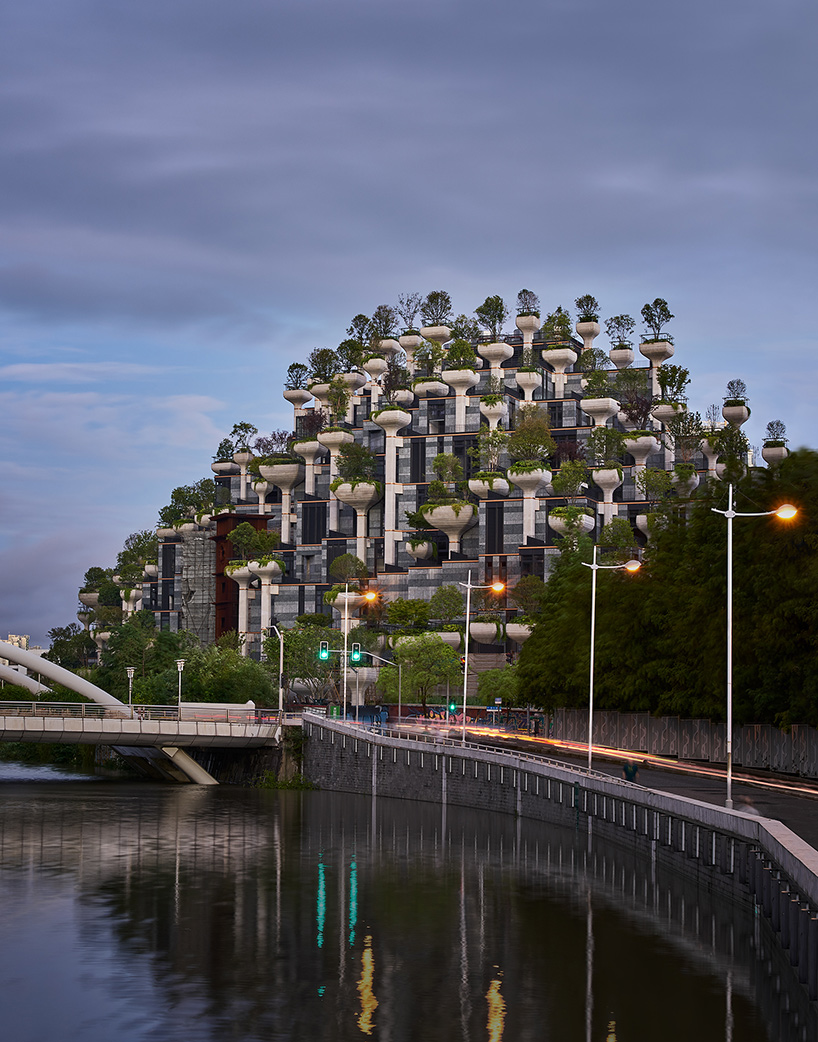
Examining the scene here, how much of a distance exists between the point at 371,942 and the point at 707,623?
34460mm

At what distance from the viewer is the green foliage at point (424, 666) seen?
5172 inches

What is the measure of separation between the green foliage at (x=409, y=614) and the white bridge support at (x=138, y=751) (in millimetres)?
39305

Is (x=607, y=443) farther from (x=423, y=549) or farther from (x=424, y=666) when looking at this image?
(x=424, y=666)

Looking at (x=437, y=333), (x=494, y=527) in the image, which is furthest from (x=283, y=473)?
(x=494, y=527)

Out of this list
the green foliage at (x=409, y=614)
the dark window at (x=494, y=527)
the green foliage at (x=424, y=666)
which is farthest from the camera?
the dark window at (x=494, y=527)

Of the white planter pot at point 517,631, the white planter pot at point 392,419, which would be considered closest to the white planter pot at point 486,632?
the white planter pot at point 517,631

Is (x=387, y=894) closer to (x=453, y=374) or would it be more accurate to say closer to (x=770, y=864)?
(x=770, y=864)

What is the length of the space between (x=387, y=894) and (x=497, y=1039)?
21.9m

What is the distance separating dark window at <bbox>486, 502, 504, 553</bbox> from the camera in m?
157

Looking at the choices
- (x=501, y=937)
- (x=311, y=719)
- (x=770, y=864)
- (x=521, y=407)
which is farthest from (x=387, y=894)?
(x=521, y=407)

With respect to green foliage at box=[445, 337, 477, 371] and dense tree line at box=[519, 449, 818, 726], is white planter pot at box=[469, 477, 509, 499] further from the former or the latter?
dense tree line at box=[519, 449, 818, 726]

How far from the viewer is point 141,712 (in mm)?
113188

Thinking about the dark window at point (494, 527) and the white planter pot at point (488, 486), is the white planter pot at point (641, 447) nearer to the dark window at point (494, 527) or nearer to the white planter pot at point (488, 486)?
the white planter pot at point (488, 486)

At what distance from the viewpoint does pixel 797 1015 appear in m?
33.0
